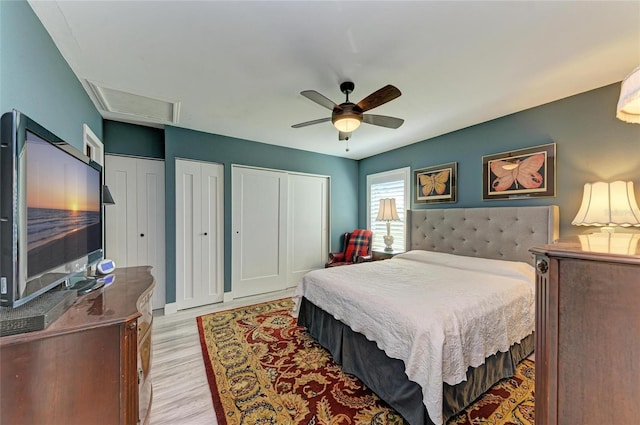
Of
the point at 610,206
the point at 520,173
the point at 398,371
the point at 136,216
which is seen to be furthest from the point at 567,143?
the point at 136,216

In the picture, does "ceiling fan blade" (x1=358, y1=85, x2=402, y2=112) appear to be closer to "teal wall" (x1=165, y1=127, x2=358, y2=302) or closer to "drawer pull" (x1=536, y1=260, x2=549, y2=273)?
"drawer pull" (x1=536, y1=260, x2=549, y2=273)

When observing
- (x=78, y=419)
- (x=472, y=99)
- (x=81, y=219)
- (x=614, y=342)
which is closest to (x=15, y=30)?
(x=81, y=219)

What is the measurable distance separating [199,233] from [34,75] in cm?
238

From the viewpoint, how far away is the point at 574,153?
2453mm

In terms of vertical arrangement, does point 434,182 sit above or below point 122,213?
above

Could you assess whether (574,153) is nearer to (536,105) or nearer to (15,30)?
(536,105)

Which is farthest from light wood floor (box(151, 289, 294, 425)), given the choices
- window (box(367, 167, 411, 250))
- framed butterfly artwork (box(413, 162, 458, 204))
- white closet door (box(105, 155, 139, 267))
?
framed butterfly artwork (box(413, 162, 458, 204))

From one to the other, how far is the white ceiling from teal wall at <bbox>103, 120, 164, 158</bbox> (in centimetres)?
82

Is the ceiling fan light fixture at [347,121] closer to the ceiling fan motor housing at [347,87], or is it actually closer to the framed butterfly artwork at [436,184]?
the ceiling fan motor housing at [347,87]

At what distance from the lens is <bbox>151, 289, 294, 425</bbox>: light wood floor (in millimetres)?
1635

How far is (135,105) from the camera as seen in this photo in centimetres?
265

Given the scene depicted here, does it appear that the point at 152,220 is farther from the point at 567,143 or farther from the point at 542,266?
the point at 567,143

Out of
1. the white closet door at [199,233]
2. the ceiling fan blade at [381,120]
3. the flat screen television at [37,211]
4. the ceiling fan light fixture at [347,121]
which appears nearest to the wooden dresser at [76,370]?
the flat screen television at [37,211]

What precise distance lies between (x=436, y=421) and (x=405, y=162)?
353 cm
